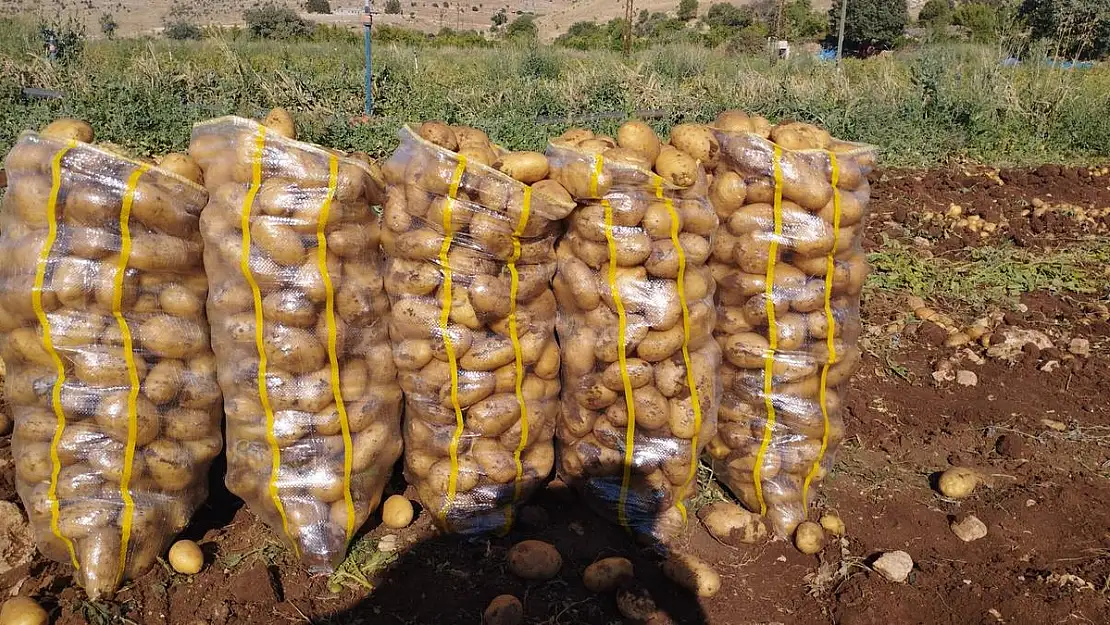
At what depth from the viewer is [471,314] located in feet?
8.95

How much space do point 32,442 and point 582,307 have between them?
1.91 m

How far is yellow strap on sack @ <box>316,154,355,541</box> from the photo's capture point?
2.55m

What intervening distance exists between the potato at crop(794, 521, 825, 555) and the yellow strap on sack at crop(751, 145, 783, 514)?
7.3 inches

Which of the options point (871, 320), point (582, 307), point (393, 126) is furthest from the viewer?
point (393, 126)

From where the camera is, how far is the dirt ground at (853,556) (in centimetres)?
265

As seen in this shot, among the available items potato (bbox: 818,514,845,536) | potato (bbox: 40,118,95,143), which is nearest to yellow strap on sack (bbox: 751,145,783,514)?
potato (bbox: 818,514,845,536)

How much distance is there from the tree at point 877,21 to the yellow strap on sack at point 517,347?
4197 centimetres

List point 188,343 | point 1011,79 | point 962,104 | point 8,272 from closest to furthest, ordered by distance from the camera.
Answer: point 8,272
point 188,343
point 962,104
point 1011,79

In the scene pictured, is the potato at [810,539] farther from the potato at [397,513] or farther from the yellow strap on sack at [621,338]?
the potato at [397,513]

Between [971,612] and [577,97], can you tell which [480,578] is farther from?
[577,97]

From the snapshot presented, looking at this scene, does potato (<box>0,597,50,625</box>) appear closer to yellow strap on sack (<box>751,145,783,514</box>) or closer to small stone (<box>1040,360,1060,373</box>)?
yellow strap on sack (<box>751,145,783,514</box>)

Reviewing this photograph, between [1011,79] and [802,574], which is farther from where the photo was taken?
[1011,79]

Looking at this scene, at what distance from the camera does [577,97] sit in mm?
13055

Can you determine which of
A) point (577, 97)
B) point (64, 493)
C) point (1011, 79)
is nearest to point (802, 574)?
point (64, 493)
